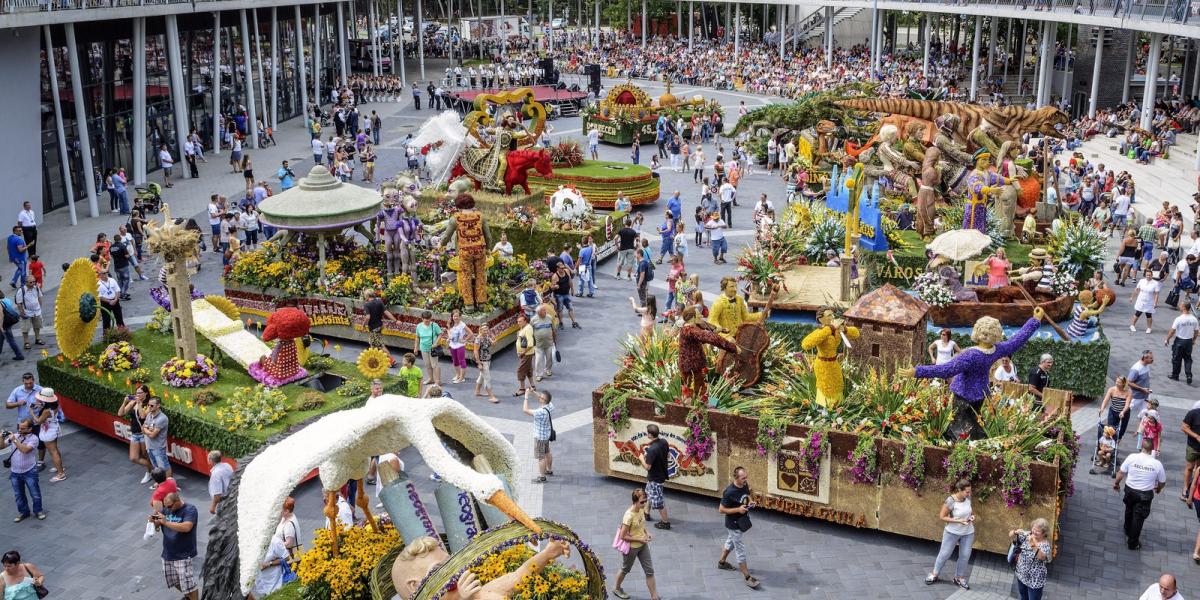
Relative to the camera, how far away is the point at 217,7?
36.6 metres

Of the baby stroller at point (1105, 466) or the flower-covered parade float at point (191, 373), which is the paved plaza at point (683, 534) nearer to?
the baby stroller at point (1105, 466)

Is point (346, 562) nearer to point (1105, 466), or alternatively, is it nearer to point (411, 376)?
point (411, 376)

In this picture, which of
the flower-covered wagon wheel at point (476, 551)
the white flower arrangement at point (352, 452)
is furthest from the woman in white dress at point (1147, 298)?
the flower-covered wagon wheel at point (476, 551)

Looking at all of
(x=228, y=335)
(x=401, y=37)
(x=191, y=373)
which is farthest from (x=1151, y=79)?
(x=401, y=37)

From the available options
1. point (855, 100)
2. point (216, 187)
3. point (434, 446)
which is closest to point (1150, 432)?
point (434, 446)

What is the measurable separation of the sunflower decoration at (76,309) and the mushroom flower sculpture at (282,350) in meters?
2.54

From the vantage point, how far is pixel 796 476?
1281cm

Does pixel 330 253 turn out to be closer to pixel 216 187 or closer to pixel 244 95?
pixel 216 187

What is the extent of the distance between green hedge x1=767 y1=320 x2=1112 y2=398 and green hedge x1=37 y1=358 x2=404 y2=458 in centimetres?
949

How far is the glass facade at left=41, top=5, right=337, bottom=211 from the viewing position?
2933 centimetres

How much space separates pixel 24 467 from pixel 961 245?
46.6ft

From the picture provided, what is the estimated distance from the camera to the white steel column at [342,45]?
52.8 metres

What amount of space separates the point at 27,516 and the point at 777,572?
9.20m

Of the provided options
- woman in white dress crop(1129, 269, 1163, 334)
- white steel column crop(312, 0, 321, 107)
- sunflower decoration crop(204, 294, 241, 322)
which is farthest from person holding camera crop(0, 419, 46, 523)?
white steel column crop(312, 0, 321, 107)
